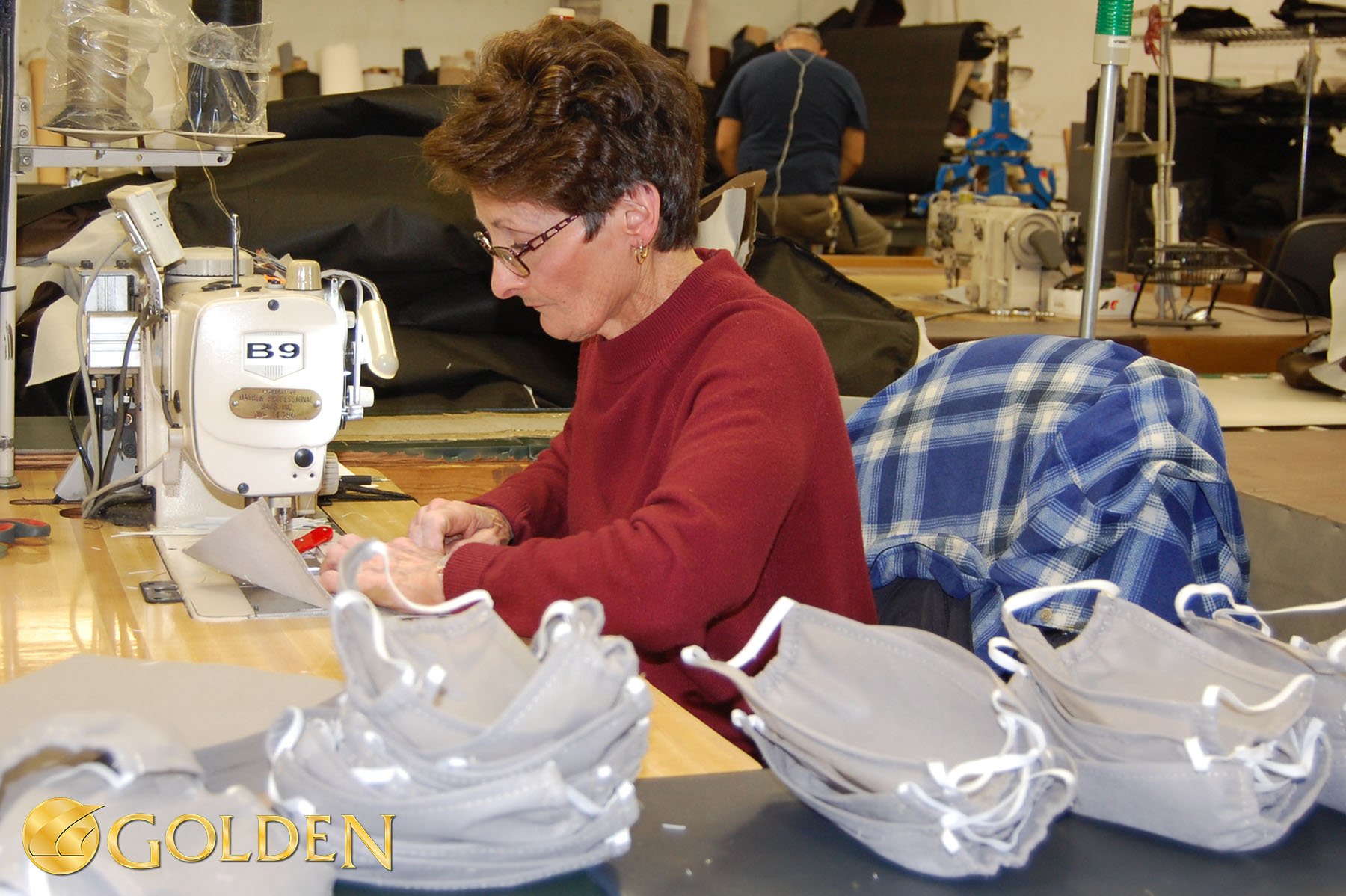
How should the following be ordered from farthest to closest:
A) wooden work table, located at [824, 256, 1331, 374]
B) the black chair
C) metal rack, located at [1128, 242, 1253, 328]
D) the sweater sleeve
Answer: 1. the black chair
2. metal rack, located at [1128, 242, 1253, 328]
3. wooden work table, located at [824, 256, 1331, 374]
4. the sweater sleeve

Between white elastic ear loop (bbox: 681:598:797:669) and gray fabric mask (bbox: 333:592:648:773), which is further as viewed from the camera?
white elastic ear loop (bbox: 681:598:797:669)

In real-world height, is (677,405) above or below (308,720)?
above

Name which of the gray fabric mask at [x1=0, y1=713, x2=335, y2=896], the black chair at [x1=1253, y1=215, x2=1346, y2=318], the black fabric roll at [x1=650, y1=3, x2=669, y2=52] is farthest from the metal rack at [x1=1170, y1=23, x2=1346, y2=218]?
the gray fabric mask at [x1=0, y1=713, x2=335, y2=896]

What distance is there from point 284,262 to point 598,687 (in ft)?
3.71

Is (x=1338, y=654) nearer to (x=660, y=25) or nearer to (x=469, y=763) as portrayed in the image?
(x=469, y=763)

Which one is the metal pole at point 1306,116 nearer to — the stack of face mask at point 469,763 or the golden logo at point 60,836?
the stack of face mask at point 469,763

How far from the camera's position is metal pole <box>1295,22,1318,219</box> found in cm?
558

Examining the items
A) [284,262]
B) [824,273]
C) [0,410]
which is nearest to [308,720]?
[284,262]

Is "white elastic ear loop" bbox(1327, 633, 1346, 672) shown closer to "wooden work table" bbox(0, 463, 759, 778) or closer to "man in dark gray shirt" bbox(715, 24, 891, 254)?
"wooden work table" bbox(0, 463, 759, 778)

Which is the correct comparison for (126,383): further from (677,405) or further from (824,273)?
(824,273)

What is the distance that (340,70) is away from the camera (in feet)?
22.3

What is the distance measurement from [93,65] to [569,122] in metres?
0.88

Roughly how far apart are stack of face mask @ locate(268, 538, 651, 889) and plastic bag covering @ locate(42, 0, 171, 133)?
1379mm

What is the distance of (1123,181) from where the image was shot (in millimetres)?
Result: 5641
